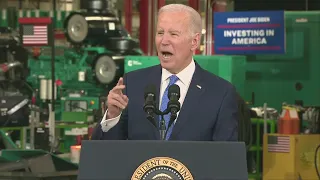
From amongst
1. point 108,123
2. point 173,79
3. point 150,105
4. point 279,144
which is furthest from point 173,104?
point 279,144

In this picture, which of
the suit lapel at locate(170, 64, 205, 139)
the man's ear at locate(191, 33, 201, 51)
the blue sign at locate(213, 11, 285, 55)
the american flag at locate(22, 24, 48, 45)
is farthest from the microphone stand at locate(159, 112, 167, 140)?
the blue sign at locate(213, 11, 285, 55)

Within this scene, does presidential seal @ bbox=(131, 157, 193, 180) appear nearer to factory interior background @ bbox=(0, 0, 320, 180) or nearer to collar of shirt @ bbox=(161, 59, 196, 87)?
collar of shirt @ bbox=(161, 59, 196, 87)

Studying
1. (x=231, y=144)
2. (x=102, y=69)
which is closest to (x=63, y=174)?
(x=231, y=144)

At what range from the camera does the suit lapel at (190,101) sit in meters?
3.50

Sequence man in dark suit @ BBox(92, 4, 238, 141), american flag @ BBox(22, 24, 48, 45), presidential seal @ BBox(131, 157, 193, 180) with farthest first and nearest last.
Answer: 1. american flag @ BBox(22, 24, 48, 45)
2. man in dark suit @ BBox(92, 4, 238, 141)
3. presidential seal @ BBox(131, 157, 193, 180)

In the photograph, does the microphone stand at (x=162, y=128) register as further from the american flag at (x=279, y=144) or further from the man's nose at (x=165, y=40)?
the american flag at (x=279, y=144)

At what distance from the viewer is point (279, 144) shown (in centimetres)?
956

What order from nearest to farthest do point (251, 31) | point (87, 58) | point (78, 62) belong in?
point (251, 31) < point (87, 58) < point (78, 62)

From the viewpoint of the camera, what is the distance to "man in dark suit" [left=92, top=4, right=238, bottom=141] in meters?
3.47

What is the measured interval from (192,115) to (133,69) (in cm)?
704

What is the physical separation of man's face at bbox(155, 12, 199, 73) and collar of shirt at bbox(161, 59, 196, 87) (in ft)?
0.22

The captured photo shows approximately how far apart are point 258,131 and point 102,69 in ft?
14.5

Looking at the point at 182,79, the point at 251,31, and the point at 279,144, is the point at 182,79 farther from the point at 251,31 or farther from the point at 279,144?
the point at 251,31

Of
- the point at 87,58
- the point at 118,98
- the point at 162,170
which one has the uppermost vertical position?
the point at 118,98
